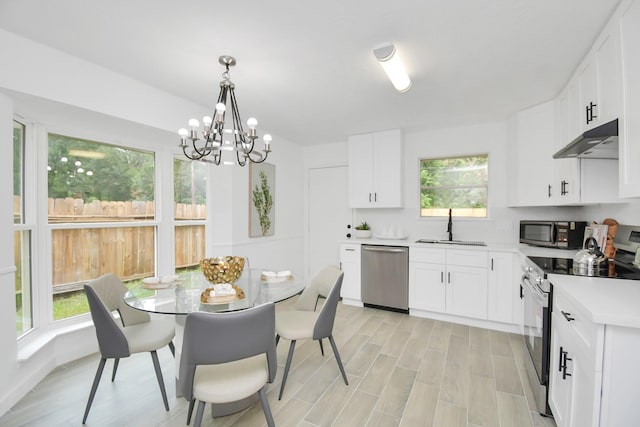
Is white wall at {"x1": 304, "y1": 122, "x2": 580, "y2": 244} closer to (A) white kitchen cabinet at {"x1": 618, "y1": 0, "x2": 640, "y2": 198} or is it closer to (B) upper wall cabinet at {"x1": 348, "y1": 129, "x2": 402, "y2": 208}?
(B) upper wall cabinet at {"x1": 348, "y1": 129, "x2": 402, "y2": 208}

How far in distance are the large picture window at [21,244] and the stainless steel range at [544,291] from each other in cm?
387

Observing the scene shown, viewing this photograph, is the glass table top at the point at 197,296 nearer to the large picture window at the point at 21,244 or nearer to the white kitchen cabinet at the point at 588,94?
the large picture window at the point at 21,244

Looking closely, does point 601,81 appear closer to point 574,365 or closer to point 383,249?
point 574,365

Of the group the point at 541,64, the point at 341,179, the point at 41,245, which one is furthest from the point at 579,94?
the point at 41,245

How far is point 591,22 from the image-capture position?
1.72 m

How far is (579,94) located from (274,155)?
3464 mm

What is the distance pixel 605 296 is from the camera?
4.38 ft

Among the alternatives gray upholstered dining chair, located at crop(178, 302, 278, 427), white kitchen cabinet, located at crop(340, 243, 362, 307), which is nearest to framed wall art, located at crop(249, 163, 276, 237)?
white kitchen cabinet, located at crop(340, 243, 362, 307)

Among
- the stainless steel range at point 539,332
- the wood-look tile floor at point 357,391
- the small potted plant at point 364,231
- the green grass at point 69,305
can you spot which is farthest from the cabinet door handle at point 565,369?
the small potted plant at point 364,231

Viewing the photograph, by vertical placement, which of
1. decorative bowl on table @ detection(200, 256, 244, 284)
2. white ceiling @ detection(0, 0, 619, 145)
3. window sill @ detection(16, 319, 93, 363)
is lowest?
window sill @ detection(16, 319, 93, 363)

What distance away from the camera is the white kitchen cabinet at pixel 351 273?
4.03 meters

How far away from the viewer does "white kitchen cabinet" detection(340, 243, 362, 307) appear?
159 inches

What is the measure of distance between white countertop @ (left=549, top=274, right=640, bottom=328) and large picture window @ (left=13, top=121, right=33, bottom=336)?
12.1 feet

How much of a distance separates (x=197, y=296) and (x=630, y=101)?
278 centimetres
